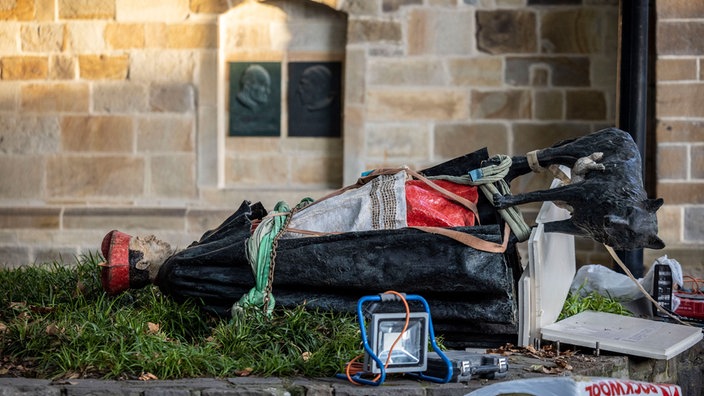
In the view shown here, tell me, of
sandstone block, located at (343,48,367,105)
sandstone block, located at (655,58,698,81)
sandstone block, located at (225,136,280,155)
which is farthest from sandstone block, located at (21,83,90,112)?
sandstone block, located at (655,58,698,81)

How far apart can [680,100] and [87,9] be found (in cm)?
426

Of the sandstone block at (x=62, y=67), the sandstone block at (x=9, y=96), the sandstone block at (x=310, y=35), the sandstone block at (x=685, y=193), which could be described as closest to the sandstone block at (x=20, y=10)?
the sandstone block at (x=62, y=67)

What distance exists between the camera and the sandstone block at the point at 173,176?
277 inches

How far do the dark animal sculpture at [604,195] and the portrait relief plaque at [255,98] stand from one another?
3402 millimetres

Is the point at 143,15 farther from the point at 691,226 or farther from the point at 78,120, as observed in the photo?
the point at 691,226

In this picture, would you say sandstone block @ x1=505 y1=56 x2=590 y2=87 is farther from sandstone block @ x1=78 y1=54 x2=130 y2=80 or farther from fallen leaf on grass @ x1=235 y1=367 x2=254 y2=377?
fallen leaf on grass @ x1=235 y1=367 x2=254 y2=377

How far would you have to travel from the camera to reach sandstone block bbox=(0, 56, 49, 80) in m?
7.11

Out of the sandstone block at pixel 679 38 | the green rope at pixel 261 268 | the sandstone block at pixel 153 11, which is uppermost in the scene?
the sandstone block at pixel 153 11

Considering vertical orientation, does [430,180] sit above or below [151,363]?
above

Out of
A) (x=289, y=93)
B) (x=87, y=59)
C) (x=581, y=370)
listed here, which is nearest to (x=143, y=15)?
(x=87, y=59)

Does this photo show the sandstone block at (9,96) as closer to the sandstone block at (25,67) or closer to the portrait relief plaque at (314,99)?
the sandstone block at (25,67)

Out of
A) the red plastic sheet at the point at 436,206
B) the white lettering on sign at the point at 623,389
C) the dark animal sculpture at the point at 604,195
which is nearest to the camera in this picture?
the white lettering on sign at the point at 623,389

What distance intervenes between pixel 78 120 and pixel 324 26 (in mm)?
1957

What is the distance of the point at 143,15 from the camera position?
7.02m
